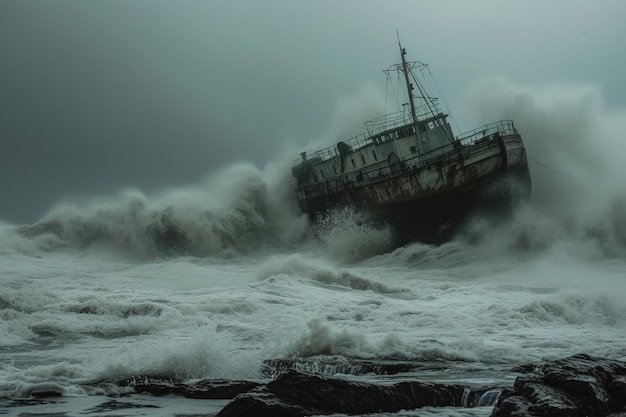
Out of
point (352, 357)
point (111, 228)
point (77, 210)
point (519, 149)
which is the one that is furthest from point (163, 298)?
point (77, 210)

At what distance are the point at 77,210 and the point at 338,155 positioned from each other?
45.2ft

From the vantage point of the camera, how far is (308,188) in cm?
3319

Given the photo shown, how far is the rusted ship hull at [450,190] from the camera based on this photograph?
26.5 metres

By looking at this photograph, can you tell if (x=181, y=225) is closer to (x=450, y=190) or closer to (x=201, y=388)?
(x=450, y=190)

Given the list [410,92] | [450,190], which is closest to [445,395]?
[450,190]

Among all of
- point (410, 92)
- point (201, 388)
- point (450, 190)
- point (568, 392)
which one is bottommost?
point (568, 392)

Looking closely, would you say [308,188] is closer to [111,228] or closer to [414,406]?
[111,228]

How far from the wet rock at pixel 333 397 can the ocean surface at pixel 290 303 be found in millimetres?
264

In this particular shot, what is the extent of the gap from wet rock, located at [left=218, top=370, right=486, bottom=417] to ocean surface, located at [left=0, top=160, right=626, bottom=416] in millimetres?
264

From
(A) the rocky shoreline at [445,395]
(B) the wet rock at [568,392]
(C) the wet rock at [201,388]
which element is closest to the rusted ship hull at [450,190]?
(A) the rocky shoreline at [445,395]

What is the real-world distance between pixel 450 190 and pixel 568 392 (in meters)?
21.9

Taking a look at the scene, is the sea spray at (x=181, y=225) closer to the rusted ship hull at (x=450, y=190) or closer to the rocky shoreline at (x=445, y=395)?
the rusted ship hull at (x=450, y=190)

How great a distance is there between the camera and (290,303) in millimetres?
14406

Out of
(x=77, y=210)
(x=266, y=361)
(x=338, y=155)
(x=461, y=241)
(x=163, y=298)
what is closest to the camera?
(x=266, y=361)
